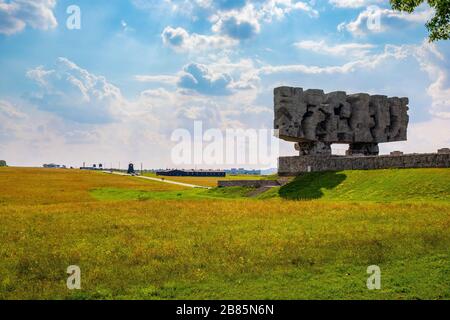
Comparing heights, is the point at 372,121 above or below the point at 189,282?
above

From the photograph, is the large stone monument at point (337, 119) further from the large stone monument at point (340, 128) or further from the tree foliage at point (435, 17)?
the tree foliage at point (435, 17)

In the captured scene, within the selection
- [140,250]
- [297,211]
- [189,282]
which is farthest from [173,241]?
[297,211]

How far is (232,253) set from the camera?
15.9 meters

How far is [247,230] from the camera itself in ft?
68.2

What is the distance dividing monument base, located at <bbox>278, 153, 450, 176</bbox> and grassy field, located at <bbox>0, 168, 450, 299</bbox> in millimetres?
14558

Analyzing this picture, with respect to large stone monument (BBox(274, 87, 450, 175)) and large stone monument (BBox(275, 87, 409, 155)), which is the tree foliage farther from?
large stone monument (BBox(275, 87, 409, 155))

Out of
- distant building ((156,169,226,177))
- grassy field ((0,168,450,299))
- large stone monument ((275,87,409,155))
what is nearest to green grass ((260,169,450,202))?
grassy field ((0,168,450,299))

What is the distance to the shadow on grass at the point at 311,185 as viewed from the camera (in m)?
40.7

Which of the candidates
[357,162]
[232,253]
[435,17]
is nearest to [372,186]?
[357,162]

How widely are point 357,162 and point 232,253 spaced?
113ft

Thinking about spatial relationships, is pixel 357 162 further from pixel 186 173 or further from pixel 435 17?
pixel 186 173

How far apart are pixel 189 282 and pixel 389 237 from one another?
32.0ft
